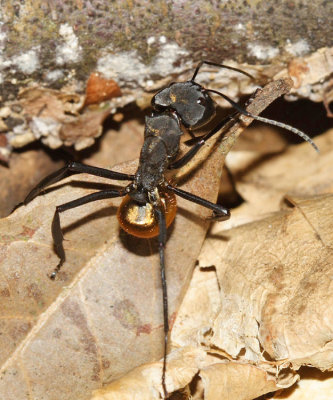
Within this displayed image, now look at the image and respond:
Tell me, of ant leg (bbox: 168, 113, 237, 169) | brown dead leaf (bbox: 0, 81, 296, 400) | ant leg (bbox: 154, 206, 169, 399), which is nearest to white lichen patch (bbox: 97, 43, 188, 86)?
ant leg (bbox: 168, 113, 237, 169)

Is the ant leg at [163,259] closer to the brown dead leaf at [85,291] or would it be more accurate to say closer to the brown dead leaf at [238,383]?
the brown dead leaf at [85,291]

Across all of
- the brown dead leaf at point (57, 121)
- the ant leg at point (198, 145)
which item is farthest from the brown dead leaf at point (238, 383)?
the brown dead leaf at point (57, 121)

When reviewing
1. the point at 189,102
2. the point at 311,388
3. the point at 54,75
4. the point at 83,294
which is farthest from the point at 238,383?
the point at 54,75

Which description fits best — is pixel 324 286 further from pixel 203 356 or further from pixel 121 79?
pixel 121 79

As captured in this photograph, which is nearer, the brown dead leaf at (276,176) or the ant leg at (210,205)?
the ant leg at (210,205)

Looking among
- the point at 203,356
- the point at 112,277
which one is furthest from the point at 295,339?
the point at 112,277

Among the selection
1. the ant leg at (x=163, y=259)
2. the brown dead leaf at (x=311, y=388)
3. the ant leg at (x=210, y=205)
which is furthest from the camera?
the ant leg at (x=210, y=205)

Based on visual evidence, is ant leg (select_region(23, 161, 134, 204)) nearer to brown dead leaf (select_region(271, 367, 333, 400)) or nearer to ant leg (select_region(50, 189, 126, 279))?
ant leg (select_region(50, 189, 126, 279))
